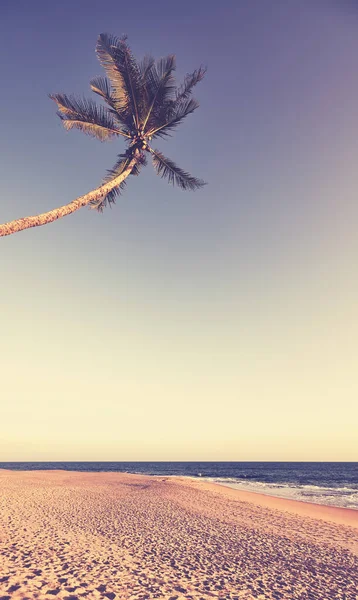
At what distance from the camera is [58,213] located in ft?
31.7

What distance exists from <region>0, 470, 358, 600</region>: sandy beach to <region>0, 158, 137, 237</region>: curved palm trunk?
7.58 m

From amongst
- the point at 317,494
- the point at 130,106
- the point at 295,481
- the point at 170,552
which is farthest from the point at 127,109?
the point at 295,481

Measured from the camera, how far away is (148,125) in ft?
40.0

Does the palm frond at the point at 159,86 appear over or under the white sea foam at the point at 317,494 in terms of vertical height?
over

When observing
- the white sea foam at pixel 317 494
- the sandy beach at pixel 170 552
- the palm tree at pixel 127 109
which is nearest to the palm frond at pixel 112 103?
the palm tree at pixel 127 109

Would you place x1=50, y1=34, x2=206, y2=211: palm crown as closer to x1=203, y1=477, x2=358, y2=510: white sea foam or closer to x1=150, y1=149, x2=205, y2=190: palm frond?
x1=150, y1=149, x2=205, y2=190: palm frond

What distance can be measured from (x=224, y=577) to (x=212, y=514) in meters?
10.9

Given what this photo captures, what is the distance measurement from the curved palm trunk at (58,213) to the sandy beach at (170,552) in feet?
24.9

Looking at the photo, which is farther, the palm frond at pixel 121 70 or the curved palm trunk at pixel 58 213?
the palm frond at pixel 121 70

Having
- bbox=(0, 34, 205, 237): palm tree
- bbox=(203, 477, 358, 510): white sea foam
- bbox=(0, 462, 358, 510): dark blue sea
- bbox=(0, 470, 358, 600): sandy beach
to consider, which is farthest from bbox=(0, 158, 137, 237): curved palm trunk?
bbox=(0, 462, 358, 510): dark blue sea

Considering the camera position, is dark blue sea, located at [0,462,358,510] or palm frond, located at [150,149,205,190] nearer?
palm frond, located at [150,149,205,190]

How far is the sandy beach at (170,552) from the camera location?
27.0ft

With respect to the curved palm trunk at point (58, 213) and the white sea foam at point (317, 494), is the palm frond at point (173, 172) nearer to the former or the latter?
the curved palm trunk at point (58, 213)

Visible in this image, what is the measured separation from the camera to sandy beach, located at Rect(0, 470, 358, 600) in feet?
27.0
